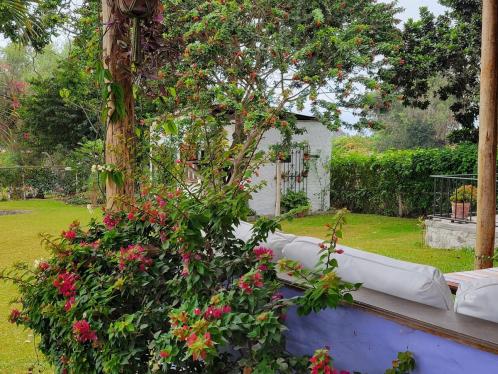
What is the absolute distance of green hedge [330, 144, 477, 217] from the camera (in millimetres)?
11031

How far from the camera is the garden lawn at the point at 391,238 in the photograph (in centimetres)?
725

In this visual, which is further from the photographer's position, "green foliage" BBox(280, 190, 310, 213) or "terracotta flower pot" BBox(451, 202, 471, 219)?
"green foliage" BBox(280, 190, 310, 213)

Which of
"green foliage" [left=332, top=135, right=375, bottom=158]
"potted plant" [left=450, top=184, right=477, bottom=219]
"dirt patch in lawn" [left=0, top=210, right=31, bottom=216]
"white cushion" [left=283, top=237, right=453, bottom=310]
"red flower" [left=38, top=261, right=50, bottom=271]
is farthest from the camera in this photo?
"green foliage" [left=332, top=135, right=375, bottom=158]

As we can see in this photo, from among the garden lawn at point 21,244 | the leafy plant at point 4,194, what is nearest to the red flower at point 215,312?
the garden lawn at point 21,244

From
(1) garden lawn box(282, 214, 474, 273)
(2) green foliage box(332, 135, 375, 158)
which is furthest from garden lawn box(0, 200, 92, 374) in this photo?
(2) green foliage box(332, 135, 375, 158)

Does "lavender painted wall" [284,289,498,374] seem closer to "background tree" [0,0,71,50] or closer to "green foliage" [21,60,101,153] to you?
"background tree" [0,0,71,50]

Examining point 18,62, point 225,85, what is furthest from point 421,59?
point 18,62

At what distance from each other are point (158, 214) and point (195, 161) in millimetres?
551

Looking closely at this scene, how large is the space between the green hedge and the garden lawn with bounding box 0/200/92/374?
6383mm

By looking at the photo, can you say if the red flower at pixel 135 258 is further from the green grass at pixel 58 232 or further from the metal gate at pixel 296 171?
the metal gate at pixel 296 171

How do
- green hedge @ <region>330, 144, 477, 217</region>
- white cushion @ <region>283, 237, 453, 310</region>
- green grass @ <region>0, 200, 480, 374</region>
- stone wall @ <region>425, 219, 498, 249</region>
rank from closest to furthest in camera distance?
white cushion @ <region>283, 237, 453, 310</region>, green grass @ <region>0, 200, 480, 374</region>, stone wall @ <region>425, 219, 498, 249</region>, green hedge @ <region>330, 144, 477, 217</region>

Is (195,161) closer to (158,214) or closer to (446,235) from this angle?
(158,214)

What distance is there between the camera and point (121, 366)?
7.18 feet

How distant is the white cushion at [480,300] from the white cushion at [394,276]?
11 centimetres
